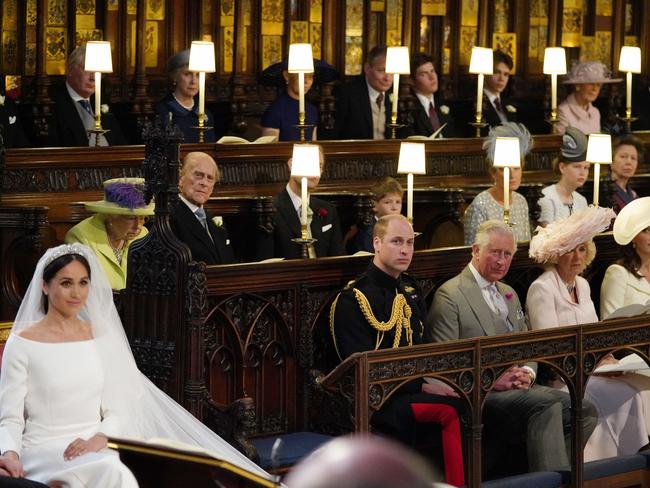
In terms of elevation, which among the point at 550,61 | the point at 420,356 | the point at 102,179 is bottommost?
the point at 420,356

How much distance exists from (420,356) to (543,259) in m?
1.30

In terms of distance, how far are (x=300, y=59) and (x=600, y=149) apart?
203cm

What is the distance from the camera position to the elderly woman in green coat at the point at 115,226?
6664mm

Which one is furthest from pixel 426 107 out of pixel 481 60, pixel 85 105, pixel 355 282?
pixel 355 282

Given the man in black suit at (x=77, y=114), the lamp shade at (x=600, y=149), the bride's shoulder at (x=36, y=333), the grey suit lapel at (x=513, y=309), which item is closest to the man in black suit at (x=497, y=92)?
the lamp shade at (x=600, y=149)

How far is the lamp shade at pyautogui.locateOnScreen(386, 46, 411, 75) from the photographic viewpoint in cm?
1015

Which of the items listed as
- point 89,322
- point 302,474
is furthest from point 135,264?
point 302,474

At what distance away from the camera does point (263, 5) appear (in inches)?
467

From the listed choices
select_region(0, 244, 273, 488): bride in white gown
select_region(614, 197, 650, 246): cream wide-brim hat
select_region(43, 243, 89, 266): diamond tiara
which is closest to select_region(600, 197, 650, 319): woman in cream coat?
select_region(614, 197, 650, 246): cream wide-brim hat

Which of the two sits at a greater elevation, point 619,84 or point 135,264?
point 619,84

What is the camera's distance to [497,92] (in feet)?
38.2

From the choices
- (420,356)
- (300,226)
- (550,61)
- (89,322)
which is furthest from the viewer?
(550,61)

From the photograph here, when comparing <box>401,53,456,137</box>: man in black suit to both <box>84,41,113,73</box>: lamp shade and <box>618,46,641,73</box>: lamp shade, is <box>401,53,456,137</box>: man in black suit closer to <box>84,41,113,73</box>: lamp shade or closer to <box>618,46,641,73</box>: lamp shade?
<box>618,46,641,73</box>: lamp shade

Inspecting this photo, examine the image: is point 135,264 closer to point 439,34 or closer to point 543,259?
point 543,259
